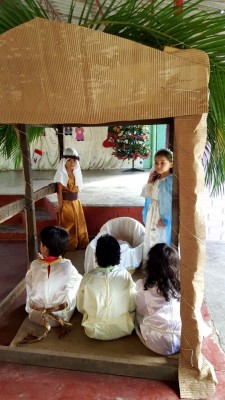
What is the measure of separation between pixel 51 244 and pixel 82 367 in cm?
82

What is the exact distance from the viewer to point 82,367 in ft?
6.57

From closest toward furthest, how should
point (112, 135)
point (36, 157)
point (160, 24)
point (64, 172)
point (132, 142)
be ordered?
1. point (160, 24)
2. point (64, 172)
3. point (132, 142)
4. point (112, 135)
5. point (36, 157)

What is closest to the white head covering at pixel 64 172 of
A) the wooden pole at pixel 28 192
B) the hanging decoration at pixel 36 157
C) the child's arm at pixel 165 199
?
the wooden pole at pixel 28 192

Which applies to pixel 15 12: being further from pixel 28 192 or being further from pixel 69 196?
pixel 69 196

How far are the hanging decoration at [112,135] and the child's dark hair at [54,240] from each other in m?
6.38

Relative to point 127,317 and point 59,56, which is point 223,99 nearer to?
point 59,56

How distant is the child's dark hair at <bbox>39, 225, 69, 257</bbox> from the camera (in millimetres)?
2260

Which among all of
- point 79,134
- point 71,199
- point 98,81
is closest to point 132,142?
point 79,134

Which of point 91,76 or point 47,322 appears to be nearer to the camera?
point 91,76

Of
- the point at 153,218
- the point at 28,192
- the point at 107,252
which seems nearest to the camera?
the point at 107,252

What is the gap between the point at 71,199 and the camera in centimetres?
406

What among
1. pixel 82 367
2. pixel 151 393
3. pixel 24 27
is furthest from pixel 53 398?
pixel 24 27

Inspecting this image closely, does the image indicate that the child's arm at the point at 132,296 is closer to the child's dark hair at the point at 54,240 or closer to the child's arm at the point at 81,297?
the child's arm at the point at 81,297

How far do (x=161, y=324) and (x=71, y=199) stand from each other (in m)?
2.34
